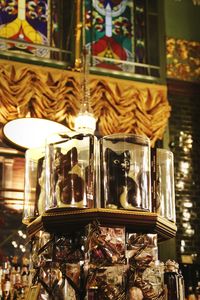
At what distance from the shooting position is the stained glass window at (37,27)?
19.0 ft

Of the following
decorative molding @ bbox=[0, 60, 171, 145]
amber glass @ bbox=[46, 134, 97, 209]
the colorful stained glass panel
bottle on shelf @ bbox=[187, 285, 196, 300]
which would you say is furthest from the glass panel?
amber glass @ bbox=[46, 134, 97, 209]

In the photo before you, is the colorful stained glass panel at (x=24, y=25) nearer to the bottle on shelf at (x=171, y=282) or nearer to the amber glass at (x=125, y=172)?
the amber glass at (x=125, y=172)

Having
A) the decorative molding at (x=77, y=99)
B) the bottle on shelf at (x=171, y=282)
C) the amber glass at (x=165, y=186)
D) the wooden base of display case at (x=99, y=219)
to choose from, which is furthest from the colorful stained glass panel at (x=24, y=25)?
the bottle on shelf at (x=171, y=282)

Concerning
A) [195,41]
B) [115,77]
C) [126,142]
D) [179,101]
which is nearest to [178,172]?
[179,101]

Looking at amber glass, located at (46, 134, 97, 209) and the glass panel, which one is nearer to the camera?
amber glass, located at (46, 134, 97, 209)

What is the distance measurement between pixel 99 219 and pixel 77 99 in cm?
351

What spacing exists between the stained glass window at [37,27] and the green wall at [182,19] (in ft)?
4.05

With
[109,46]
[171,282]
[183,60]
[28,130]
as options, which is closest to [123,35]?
[109,46]

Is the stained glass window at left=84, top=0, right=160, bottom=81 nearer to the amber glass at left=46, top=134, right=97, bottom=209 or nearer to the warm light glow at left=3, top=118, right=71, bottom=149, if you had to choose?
the warm light glow at left=3, top=118, right=71, bottom=149

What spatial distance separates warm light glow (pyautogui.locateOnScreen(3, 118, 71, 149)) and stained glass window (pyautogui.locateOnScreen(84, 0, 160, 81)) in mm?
2044

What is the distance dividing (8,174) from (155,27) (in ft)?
8.33

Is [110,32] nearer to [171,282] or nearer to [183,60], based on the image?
[183,60]

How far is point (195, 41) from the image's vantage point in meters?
6.52

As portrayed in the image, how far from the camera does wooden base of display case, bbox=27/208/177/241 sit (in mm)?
2037
